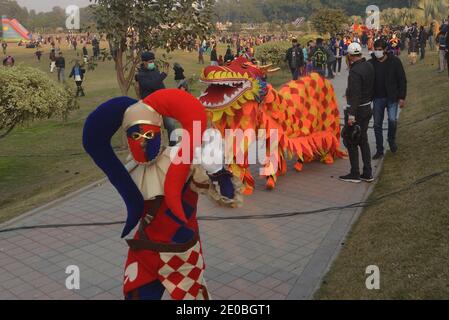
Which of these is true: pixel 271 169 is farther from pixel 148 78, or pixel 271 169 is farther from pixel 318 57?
pixel 318 57

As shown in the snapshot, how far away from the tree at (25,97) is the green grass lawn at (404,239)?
19.1ft

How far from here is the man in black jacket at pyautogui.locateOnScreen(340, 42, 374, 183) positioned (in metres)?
7.51

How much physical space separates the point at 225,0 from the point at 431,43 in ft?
301

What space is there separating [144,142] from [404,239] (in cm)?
298

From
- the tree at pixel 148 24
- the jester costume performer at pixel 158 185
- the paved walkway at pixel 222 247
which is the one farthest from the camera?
the tree at pixel 148 24

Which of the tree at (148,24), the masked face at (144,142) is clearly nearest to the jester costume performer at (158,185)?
the masked face at (144,142)

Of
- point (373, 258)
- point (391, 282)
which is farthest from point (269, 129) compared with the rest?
point (391, 282)

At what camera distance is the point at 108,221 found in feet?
21.6

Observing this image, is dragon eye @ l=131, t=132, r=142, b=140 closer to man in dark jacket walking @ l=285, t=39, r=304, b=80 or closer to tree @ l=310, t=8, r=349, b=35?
man in dark jacket walking @ l=285, t=39, r=304, b=80

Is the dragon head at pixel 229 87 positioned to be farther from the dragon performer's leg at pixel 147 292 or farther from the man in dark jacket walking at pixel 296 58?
the man in dark jacket walking at pixel 296 58

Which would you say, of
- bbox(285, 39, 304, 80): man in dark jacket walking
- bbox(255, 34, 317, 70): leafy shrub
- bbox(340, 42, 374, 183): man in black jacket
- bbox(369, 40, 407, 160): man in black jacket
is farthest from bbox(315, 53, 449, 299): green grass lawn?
bbox(255, 34, 317, 70): leafy shrub

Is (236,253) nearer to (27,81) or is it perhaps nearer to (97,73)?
(27,81)

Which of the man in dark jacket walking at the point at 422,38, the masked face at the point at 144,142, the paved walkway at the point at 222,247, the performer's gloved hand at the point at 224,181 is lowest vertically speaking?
the paved walkway at the point at 222,247

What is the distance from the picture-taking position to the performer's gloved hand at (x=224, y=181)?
141 inches
